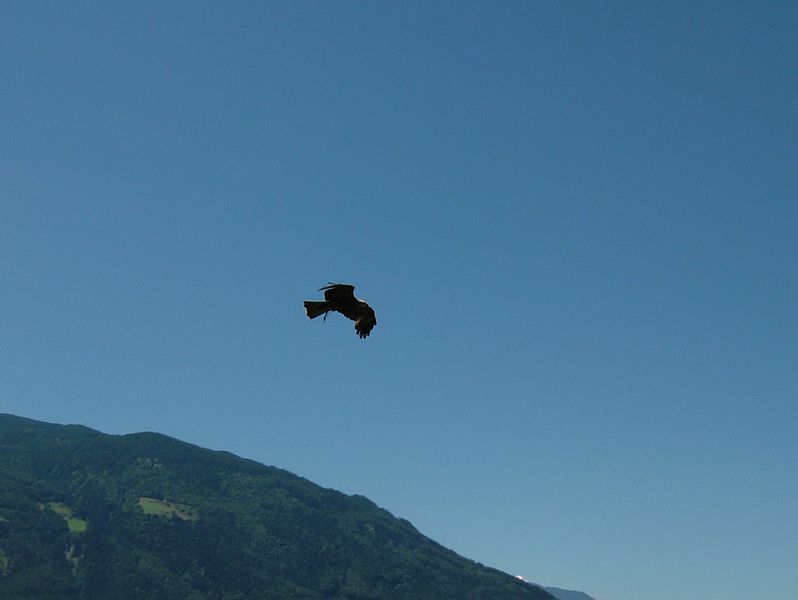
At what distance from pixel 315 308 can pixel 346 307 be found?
19.9 inches

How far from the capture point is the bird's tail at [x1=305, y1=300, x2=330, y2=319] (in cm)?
1267

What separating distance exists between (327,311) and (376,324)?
797mm

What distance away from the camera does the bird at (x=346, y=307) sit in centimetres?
1260

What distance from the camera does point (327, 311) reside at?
13.1 metres

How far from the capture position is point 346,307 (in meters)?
13.0

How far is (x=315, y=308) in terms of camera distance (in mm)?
12820

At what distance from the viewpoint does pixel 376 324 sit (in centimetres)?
1329

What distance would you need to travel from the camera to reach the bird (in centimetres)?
1260

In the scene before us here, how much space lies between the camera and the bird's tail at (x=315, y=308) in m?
12.7
